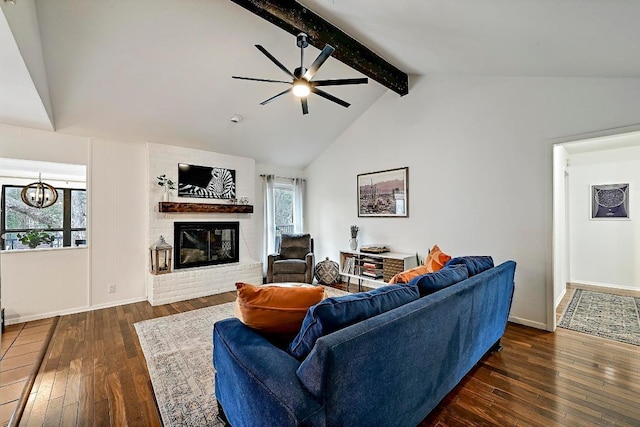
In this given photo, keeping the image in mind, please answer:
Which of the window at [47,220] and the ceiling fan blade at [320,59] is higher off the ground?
the ceiling fan blade at [320,59]

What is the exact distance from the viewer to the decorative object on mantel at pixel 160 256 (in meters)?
4.17

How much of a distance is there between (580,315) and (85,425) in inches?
197

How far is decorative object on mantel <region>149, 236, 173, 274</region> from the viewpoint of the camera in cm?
417

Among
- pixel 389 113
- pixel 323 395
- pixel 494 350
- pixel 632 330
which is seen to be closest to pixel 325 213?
pixel 389 113

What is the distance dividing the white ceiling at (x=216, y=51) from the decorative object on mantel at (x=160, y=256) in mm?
1610

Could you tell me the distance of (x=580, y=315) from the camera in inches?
136

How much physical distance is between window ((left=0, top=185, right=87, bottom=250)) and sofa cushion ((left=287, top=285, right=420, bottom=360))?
4.19 metres

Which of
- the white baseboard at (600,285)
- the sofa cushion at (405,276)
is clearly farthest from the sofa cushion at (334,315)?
the white baseboard at (600,285)

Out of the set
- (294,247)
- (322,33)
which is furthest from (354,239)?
(322,33)

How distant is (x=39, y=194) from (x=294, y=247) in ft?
12.1

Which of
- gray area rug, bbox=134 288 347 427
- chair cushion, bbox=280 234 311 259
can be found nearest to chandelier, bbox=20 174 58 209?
gray area rug, bbox=134 288 347 427

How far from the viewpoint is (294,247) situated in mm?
5082

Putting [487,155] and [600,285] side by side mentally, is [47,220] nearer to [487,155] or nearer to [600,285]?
[487,155]

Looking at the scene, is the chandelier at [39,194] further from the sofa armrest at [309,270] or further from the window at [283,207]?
the sofa armrest at [309,270]
